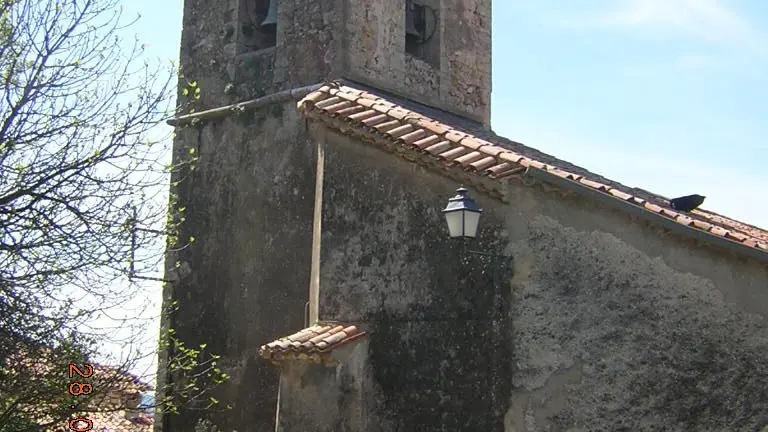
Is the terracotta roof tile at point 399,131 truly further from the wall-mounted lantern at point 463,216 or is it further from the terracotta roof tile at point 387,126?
the wall-mounted lantern at point 463,216

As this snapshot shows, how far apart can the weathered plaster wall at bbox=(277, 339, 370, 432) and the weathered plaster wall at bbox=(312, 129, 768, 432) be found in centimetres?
14

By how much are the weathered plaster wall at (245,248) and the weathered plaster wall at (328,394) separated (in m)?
3.02

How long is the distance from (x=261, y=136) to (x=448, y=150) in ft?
16.0

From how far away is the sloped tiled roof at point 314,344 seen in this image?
379 inches

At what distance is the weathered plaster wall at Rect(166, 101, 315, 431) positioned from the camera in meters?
13.2

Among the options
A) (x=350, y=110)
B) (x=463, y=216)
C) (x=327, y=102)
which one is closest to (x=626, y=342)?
(x=463, y=216)

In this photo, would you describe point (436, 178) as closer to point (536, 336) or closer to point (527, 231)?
point (527, 231)

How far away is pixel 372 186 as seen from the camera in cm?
1036

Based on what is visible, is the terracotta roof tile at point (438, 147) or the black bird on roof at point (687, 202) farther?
the black bird on roof at point (687, 202)

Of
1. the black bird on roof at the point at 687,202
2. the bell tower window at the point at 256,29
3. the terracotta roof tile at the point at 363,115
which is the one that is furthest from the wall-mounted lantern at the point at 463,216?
the bell tower window at the point at 256,29

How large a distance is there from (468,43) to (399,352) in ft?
24.5

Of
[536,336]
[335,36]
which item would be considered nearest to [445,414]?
[536,336]

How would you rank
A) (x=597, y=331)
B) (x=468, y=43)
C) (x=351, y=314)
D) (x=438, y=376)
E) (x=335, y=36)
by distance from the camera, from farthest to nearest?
1. (x=468, y=43)
2. (x=335, y=36)
3. (x=351, y=314)
4. (x=438, y=376)
5. (x=597, y=331)

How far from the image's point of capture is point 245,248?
13969mm
